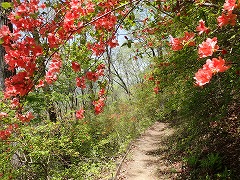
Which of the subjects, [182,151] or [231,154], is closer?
[231,154]

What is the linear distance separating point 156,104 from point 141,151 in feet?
24.6

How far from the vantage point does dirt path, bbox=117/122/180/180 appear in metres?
7.76

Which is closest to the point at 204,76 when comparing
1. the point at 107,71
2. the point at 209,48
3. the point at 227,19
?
the point at 209,48

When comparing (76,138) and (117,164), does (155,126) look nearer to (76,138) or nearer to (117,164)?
(117,164)

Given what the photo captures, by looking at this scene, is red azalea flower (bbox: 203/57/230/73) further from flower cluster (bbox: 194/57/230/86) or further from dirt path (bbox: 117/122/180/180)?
dirt path (bbox: 117/122/180/180)

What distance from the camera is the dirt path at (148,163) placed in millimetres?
7762

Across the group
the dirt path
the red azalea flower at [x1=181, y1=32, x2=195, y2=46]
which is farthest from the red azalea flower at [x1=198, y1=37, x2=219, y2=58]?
the dirt path

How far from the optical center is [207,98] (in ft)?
17.7

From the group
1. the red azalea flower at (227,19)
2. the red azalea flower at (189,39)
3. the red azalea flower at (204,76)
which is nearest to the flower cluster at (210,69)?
the red azalea flower at (204,76)

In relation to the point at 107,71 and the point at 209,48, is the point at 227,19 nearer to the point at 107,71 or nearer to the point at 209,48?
the point at 209,48

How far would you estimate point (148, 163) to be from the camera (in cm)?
928

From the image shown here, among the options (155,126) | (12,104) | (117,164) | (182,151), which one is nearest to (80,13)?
(12,104)

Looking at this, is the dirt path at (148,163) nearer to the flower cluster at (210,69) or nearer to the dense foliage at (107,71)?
the dense foliage at (107,71)

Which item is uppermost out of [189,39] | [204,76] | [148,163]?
[189,39]
